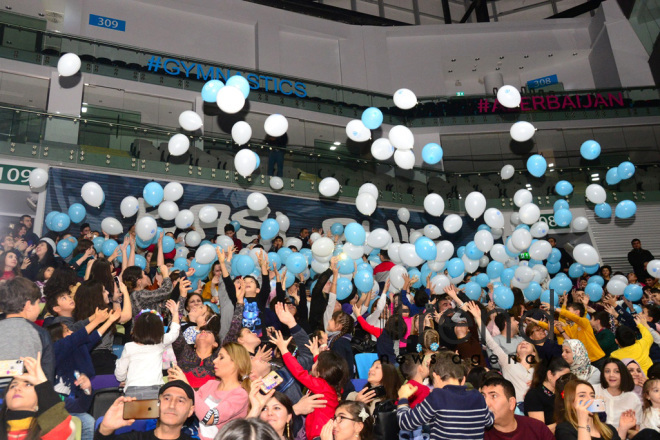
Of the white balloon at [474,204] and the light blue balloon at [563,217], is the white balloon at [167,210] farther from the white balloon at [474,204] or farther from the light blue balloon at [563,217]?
the light blue balloon at [563,217]

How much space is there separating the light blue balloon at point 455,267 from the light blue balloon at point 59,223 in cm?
552

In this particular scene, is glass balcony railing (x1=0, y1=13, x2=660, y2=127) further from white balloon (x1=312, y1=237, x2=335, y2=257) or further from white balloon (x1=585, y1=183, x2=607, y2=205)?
white balloon (x1=312, y1=237, x2=335, y2=257)

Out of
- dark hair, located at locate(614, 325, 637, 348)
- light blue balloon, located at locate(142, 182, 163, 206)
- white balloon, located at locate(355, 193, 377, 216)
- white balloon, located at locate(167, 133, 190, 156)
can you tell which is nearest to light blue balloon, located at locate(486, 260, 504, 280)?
white balloon, located at locate(355, 193, 377, 216)

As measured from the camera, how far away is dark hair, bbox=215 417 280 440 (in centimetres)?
156

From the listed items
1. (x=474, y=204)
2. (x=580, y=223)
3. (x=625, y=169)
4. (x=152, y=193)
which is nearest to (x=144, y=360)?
(x=152, y=193)

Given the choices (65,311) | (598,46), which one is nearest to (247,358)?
(65,311)

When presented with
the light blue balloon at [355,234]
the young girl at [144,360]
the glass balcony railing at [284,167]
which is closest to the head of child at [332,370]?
the young girl at [144,360]

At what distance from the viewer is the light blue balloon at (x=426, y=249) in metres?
7.01

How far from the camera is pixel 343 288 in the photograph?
6582 millimetres

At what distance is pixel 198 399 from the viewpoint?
340cm

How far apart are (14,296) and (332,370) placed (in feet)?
6.57

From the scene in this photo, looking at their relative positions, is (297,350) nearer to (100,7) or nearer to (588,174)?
(588,174)

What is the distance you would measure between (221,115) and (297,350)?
1016 cm

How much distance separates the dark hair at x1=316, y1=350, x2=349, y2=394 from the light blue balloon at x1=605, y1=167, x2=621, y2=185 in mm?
10242
